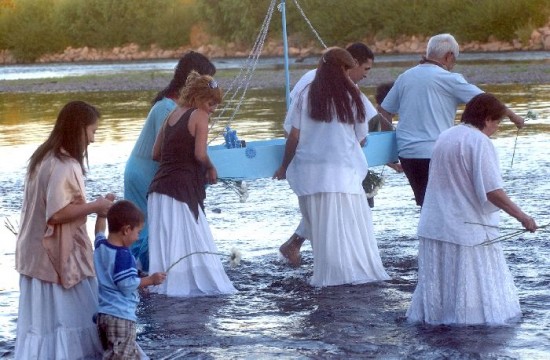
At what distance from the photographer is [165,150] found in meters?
9.05

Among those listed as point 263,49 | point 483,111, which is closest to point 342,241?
point 483,111

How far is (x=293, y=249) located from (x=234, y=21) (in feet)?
245

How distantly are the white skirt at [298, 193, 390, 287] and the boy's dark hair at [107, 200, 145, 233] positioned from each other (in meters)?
2.80

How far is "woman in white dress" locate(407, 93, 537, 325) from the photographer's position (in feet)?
24.7

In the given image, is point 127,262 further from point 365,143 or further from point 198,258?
point 365,143

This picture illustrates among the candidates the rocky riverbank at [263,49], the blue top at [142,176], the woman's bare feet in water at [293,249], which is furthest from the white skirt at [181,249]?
the rocky riverbank at [263,49]

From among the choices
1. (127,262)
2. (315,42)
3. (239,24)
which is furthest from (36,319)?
(239,24)

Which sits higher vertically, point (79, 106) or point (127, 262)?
point (79, 106)

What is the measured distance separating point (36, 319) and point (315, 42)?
229 feet

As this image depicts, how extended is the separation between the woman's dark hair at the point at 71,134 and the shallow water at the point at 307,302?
4.70 feet

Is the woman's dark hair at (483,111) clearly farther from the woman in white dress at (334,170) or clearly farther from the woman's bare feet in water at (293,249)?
the woman's bare feet in water at (293,249)

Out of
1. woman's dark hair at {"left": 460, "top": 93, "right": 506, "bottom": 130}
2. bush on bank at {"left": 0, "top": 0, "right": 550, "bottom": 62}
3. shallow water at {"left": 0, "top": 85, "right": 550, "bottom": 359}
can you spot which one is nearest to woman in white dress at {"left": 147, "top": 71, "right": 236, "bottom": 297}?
shallow water at {"left": 0, "top": 85, "right": 550, "bottom": 359}

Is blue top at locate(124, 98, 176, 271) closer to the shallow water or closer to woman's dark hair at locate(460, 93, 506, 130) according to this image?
the shallow water

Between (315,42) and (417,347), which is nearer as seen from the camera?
(417,347)
